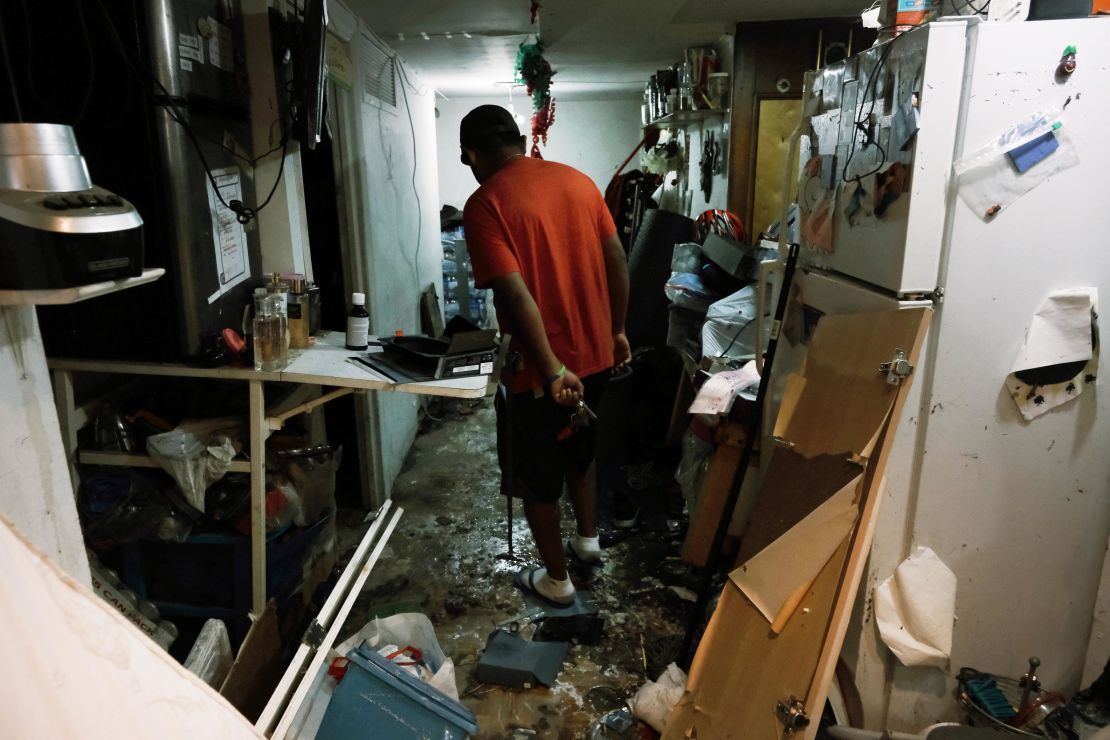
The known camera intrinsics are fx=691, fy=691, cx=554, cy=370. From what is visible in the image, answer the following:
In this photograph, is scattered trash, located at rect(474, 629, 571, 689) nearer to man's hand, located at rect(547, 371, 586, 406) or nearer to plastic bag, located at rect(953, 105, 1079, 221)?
man's hand, located at rect(547, 371, 586, 406)

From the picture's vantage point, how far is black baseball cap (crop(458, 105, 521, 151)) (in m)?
2.15

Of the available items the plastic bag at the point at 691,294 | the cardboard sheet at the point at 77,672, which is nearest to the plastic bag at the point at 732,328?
the plastic bag at the point at 691,294

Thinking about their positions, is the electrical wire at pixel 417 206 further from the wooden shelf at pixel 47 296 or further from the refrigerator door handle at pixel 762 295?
the wooden shelf at pixel 47 296

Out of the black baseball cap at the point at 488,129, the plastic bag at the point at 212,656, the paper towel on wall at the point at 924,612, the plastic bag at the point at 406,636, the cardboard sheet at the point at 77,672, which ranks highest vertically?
the black baseball cap at the point at 488,129

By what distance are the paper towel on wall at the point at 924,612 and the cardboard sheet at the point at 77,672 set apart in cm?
142

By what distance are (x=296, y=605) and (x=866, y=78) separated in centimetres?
219

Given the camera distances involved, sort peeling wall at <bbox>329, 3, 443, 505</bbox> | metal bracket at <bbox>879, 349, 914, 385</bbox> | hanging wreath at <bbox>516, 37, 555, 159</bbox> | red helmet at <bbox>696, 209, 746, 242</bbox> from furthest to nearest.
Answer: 1. hanging wreath at <bbox>516, 37, 555, 159</bbox>
2. red helmet at <bbox>696, 209, 746, 242</bbox>
3. peeling wall at <bbox>329, 3, 443, 505</bbox>
4. metal bracket at <bbox>879, 349, 914, 385</bbox>

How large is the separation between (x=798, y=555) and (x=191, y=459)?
1575 mm

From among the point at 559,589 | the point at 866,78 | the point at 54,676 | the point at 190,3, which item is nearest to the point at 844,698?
the point at 559,589

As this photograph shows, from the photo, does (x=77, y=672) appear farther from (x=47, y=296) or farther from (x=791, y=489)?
(x=791, y=489)

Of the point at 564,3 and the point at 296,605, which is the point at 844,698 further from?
the point at 564,3

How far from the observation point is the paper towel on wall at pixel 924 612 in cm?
155

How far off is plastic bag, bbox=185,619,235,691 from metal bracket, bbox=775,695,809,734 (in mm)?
1297

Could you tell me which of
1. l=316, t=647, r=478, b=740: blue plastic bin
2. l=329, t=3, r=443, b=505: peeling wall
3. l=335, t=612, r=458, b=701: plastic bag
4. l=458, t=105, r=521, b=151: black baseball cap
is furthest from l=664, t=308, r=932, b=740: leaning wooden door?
l=329, t=3, r=443, b=505: peeling wall
